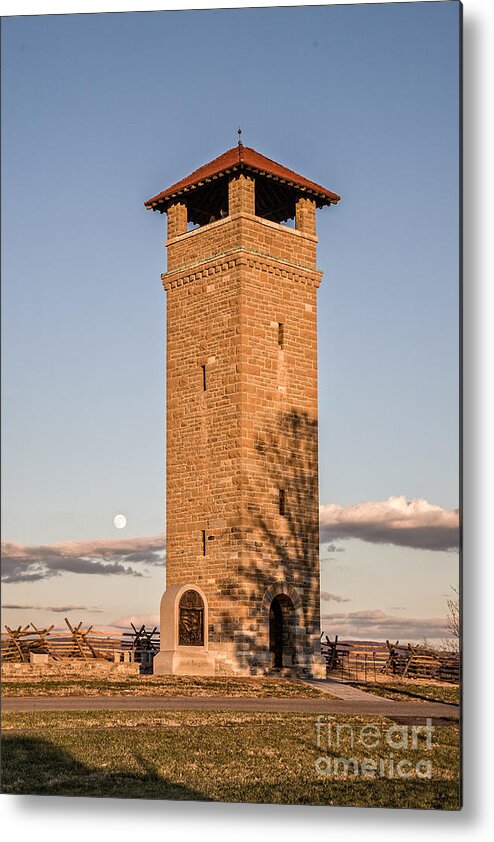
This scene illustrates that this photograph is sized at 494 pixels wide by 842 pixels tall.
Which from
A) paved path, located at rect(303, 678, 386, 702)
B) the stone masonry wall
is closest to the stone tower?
the stone masonry wall

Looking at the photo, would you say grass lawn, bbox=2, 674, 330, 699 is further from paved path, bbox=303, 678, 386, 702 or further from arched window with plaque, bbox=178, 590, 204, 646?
arched window with plaque, bbox=178, 590, 204, 646

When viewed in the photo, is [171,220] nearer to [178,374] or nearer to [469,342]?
[178,374]

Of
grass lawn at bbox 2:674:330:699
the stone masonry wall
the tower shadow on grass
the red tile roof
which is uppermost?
the red tile roof

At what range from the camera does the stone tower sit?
104ft

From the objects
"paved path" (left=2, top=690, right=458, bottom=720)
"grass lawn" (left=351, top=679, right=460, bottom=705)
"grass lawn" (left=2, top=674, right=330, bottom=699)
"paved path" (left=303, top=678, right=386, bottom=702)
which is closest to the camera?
"paved path" (left=2, top=690, right=458, bottom=720)

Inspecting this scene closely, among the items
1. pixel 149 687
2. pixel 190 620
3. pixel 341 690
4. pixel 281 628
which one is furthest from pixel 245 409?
pixel 149 687

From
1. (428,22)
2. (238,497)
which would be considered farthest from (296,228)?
(428,22)

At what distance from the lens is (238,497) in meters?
31.6

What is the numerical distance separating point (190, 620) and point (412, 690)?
284 inches

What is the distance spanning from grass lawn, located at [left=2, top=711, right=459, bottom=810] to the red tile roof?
41.7 feet

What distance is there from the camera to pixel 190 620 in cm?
3033

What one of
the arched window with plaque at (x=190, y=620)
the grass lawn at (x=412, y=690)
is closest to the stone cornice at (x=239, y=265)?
the arched window with plaque at (x=190, y=620)

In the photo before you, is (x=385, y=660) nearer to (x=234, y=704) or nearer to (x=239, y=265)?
(x=234, y=704)

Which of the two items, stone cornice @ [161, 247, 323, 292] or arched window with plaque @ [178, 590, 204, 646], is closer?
arched window with plaque @ [178, 590, 204, 646]
